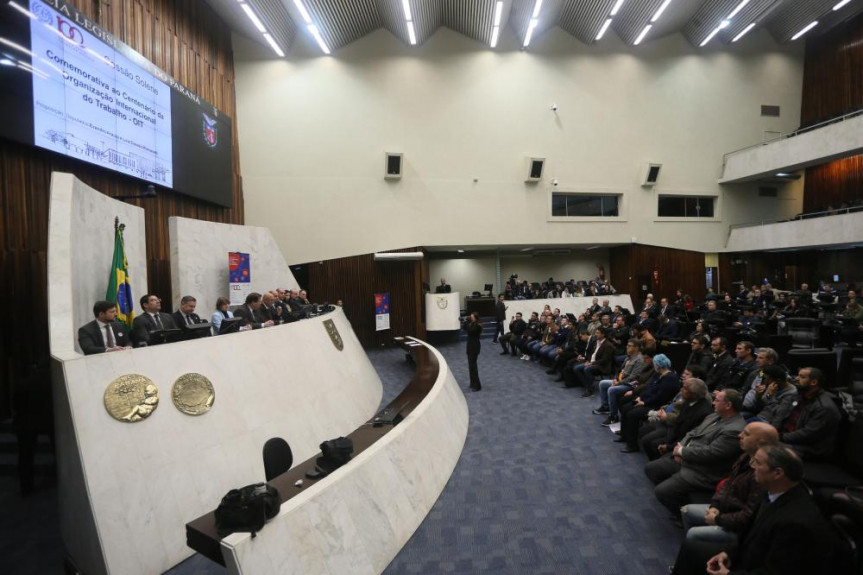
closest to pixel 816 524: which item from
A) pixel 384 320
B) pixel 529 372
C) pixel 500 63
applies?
pixel 529 372

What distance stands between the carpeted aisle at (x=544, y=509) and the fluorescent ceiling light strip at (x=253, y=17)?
11019 mm

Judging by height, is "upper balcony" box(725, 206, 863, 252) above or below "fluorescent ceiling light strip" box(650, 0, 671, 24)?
below

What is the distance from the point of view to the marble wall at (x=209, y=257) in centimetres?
724

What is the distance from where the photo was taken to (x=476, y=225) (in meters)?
14.1

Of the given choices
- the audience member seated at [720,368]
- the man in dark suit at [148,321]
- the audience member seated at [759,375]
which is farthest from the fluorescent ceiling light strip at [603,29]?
the man in dark suit at [148,321]

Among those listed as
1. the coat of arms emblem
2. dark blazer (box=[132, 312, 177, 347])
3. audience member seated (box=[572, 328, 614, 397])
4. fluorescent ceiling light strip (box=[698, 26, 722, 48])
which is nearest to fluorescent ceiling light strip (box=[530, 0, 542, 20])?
fluorescent ceiling light strip (box=[698, 26, 722, 48])

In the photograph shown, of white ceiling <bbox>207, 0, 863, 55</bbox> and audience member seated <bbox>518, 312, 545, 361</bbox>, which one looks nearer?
audience member seated <bbox>518, 312, 545, 361</bbox>

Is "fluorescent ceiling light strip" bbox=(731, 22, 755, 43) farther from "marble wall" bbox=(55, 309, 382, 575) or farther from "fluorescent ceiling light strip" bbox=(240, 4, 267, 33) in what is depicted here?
"marble wall" bbox=(55, 309, 382, 575)

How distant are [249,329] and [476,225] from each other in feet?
33.1

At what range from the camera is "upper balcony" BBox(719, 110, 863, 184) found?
40.3 ft

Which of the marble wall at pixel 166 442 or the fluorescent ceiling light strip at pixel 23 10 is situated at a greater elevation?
the fluorescent ceiling light strip at pixel 23 10

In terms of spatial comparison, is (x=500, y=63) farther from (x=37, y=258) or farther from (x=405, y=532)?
(x=405, y=532)

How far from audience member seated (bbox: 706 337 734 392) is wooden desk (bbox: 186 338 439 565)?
3473 mm

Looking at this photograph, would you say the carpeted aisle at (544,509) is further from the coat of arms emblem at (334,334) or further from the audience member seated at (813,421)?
the coat of arms emblem at (334,334)
